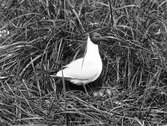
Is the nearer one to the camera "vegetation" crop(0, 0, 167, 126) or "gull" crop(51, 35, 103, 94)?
"vegetation" crop(0, 0, 167, 126)

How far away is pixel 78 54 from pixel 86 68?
352mm

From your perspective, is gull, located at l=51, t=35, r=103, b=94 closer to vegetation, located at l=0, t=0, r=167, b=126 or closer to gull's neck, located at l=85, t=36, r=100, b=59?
gull's neck, located at l=85, t=36, r=100, b=59

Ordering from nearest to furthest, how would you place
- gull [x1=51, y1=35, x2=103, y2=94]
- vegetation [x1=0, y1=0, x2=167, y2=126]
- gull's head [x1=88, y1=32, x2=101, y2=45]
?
1. vegetation [x1=0, y1=0, x2=167, y2=126]
2. gull [x1=51, y1=35, x2=103, y2=94]
3. gull's head [x1=88, y1=32, x2=101, y2=45]

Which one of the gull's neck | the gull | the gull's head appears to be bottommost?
the gull

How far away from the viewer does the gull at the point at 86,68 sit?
331 centimetres

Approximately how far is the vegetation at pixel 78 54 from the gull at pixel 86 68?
13 centimetres

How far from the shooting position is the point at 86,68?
3305mm

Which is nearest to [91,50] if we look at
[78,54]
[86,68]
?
[86,68]

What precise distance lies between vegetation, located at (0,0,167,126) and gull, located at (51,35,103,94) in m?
0.13

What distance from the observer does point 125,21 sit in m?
3.82

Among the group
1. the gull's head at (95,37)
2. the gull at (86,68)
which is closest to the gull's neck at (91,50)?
the gull at (86,68)

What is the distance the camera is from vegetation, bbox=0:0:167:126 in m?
3.15

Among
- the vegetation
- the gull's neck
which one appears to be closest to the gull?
the gull's neck

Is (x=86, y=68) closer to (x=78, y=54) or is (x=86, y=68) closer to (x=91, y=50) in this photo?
(x=91, y=50)
